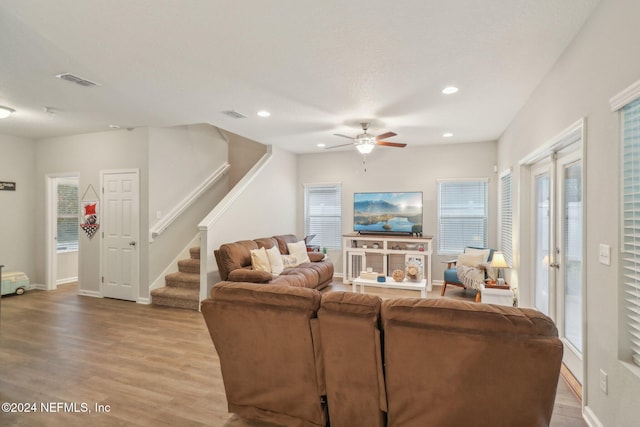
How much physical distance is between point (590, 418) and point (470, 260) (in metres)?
3.33

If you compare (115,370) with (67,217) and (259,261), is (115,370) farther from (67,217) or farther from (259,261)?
(67,217)

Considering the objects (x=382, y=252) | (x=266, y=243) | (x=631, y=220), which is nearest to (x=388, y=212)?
(x=382, y=252)

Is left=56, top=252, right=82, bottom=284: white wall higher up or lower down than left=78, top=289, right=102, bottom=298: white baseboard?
higher up

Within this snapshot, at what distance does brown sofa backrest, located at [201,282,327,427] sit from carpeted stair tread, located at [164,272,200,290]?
318 centimetres

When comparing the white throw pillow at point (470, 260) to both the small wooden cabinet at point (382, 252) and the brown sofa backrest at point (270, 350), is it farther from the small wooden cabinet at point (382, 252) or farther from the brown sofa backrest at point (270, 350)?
the brown sofa backrest at point (270, 350)

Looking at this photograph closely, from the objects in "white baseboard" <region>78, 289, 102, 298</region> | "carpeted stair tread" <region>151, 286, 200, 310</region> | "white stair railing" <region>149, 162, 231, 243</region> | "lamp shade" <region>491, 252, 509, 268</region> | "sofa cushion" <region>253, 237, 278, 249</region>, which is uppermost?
"white stair railing" <region>149, 162, 231, 243</region>

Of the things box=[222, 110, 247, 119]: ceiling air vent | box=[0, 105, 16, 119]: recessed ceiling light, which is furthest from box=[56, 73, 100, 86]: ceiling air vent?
box=[0, 105, 16, 119]: recessed ceiling light

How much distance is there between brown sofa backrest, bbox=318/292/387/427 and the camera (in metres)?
1.81

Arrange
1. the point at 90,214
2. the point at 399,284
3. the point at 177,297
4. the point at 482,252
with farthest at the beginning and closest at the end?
the point at 90,214 < the point at 482,252 < the point at 177,297 < the point at 399,284

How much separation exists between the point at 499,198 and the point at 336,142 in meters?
3.18

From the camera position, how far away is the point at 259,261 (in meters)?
4.70

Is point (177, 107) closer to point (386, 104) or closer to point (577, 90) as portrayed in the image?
point (386, 104)

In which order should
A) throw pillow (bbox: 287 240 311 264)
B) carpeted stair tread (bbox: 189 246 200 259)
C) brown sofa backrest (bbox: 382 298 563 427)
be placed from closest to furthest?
brown sofa backrest (bbox: 382 298 563 427) → carpeted stair tread (bbox: 189 246 200 259) → throw pillow (bbox: 287 240 311 264)

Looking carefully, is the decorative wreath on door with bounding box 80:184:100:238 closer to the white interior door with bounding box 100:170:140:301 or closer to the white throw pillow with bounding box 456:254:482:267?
the white interior door with bounding box 100:170:140:301
